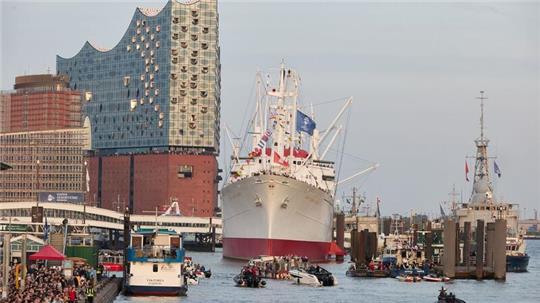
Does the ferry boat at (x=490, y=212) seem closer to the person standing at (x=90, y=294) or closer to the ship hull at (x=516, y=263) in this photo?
the ship hull at (x=516, y=263)

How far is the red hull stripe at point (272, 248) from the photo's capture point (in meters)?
163

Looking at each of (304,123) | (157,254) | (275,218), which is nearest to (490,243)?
(275,218)

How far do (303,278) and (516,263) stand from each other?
53578 millimetres

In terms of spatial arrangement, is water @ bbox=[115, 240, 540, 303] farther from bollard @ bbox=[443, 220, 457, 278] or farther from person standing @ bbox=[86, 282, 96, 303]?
person standing @ bbox=[86, 282, 96, 303]

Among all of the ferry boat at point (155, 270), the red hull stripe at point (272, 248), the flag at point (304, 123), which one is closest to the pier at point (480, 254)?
the red hull stripe at point (272, 248)

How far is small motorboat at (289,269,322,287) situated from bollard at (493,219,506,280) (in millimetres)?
20904

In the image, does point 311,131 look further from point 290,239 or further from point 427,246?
point 427,246

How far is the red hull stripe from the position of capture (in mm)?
162750

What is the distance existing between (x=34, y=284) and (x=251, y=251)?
88549 millimetres

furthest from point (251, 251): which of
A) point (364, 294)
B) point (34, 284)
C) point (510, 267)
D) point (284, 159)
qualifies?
point (34, 284)

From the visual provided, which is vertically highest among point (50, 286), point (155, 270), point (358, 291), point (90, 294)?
point (155, 270)

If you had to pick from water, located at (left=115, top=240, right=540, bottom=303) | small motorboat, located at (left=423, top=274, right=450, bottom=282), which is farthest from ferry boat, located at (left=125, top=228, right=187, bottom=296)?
small motorboat, located at (left=423, top=274, right=450, bottom=282)

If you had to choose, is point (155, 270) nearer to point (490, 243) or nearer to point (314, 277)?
point (314, 277)

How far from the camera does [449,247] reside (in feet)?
441
